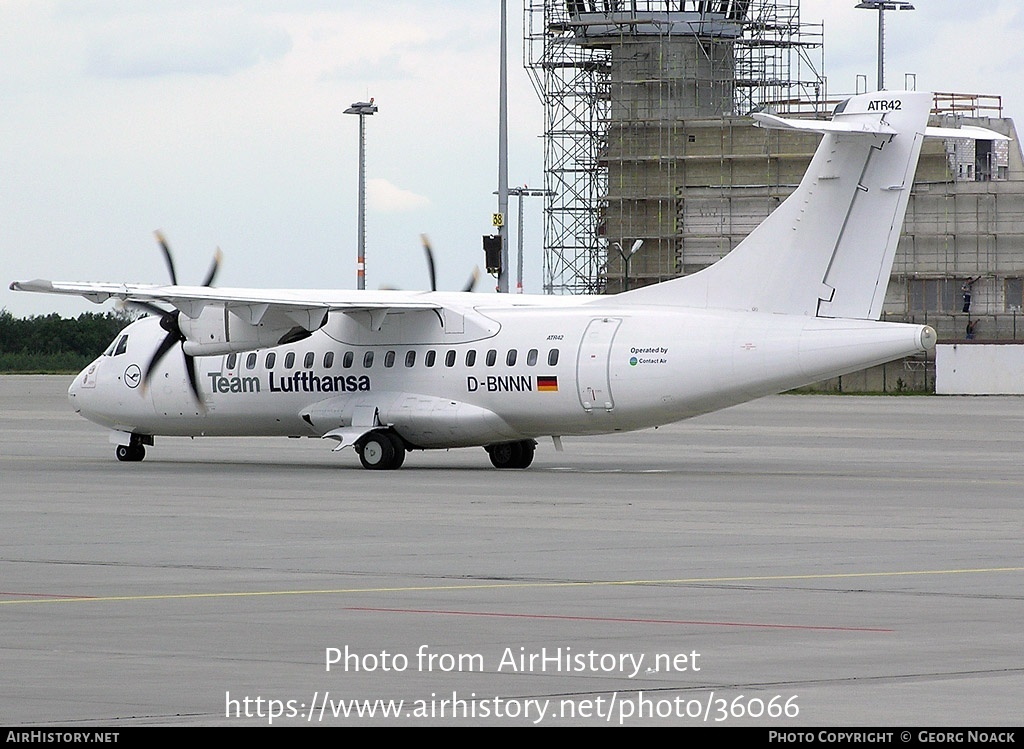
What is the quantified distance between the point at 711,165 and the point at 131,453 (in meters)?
60.2

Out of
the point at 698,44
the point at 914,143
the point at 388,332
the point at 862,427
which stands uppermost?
the point at 698,44

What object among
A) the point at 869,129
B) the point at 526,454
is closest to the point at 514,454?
the point at 526,454

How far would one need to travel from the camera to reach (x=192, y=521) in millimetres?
22906

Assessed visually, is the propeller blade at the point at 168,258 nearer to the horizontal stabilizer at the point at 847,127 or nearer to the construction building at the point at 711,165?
the horizontal stabilizer at the point at 847,127

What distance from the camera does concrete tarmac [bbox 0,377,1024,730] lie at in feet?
33.4

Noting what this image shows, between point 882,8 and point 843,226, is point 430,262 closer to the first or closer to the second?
point 843,226

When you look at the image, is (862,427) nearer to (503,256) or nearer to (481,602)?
(503,256)

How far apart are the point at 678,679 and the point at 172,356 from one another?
2768 cm

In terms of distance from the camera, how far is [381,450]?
111 feet

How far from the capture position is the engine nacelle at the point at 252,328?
113 ft

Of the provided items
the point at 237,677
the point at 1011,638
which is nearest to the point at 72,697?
the point at 237,677

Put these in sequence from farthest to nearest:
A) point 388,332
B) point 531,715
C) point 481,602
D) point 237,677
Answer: point 388,332, point 481,602, point 237,677, point 531,715

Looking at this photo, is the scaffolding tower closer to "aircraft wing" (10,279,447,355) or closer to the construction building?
the construction building

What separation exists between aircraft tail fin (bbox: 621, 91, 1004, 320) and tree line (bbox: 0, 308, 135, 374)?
7895 cm
